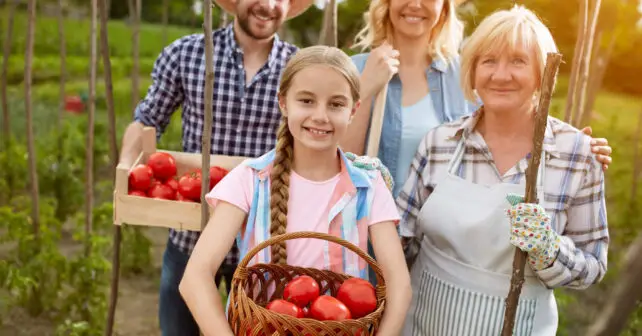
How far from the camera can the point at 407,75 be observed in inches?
93.5

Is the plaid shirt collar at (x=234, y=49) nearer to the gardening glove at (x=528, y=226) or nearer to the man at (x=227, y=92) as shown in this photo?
the man at (x=227, y=92)

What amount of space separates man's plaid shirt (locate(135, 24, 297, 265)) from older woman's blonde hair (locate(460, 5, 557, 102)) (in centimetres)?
80

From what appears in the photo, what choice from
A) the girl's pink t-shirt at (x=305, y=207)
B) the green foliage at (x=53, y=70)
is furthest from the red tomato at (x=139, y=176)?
the green foliage at (x=53, y=70)

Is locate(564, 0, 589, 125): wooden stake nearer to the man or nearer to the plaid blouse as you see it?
the plaid blouse

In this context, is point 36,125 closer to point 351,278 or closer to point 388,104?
point 388,104

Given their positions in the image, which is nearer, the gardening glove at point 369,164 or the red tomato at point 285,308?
the red tomato at point 285,308

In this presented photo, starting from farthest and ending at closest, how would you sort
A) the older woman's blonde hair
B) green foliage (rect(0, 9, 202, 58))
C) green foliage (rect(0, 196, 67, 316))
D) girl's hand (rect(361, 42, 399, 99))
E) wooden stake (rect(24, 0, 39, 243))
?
1. green foliage (rect(0, 9, 202, 58))
2. wooden stake (rect(24, 0, 39, 243))
3. green foliage (rect(0, 196, 67, 316))
4. girl's hand (rect(361, 42, 399, 99))
5. the older woman's blonde hair

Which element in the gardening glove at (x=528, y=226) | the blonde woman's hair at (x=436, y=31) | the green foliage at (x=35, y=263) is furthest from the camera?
the green foliage at (x=35, y=263)

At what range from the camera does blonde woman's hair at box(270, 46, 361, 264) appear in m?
1.71

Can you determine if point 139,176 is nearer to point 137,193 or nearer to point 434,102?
point 137,193

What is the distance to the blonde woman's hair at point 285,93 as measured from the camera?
1713 mm

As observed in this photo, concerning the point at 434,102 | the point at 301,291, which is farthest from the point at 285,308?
the point at 434,102

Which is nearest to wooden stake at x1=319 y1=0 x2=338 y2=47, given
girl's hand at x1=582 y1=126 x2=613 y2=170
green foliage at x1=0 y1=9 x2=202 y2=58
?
girl's hand at x1=582 y1=126 x2=613 y2=170

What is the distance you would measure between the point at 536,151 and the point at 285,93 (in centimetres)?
63
